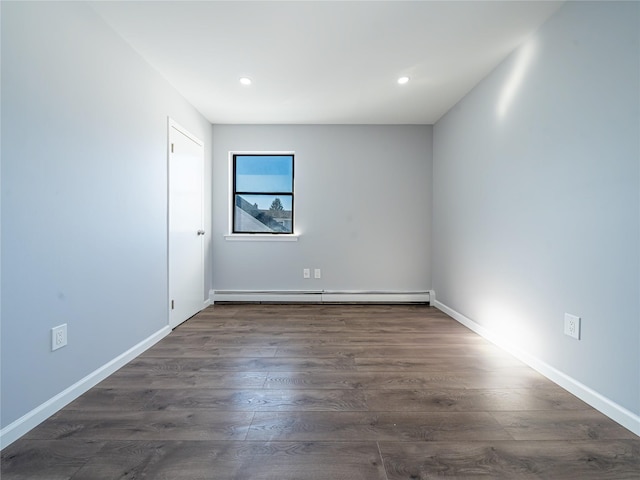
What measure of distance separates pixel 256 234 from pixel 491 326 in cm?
283

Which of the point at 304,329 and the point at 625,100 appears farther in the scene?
the point at 304,329

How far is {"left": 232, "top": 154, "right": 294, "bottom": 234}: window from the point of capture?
393 centimetres

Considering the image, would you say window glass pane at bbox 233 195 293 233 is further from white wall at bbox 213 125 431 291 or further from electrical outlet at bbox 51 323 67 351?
electrical outlet at bbox 51 323 67 351

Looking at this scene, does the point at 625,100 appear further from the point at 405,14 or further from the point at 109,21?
the point at 109,21

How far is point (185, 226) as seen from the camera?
9.98 feet

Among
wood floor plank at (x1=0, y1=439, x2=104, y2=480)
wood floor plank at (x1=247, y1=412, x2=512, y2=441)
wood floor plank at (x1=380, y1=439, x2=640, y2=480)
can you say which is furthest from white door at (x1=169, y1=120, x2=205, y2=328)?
wood floor plank at (x1=380, y1=439, x2=640, y2=480)

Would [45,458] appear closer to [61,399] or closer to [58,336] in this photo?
[61,399]

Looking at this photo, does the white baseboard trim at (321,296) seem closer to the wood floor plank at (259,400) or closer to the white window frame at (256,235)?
the white window frame at (256,235)

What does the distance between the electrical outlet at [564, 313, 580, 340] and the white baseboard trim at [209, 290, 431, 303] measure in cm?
208

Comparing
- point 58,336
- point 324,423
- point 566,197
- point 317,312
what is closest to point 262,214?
point 317,312

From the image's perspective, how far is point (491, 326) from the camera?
2.54 m

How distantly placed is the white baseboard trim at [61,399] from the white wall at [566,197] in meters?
2.85

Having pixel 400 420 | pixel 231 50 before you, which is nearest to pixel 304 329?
pixel 400 420

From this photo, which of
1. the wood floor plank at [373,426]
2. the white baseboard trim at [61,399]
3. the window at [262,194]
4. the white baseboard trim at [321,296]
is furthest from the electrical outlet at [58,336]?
the window at [262,194]
